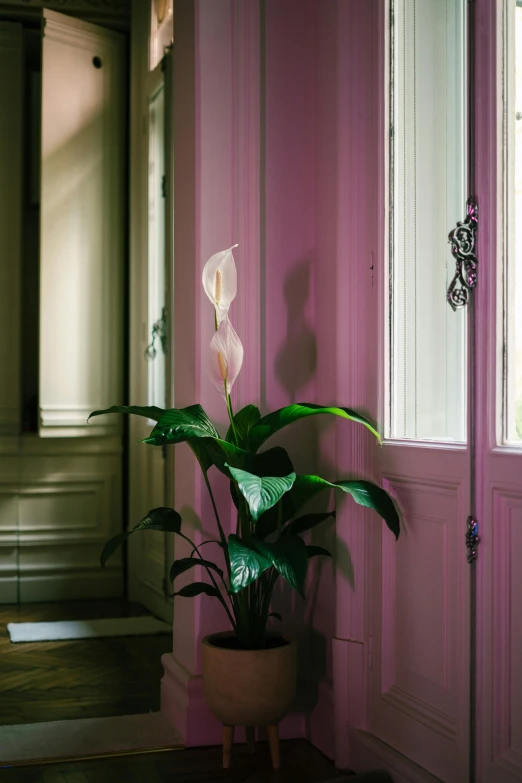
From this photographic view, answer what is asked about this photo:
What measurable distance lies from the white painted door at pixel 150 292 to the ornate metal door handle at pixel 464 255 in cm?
255

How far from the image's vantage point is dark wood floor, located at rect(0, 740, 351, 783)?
2.48 meters

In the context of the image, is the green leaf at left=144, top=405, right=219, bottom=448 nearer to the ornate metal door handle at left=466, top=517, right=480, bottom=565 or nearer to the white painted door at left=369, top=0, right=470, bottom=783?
the white painted door at left=369, top=0, right=470, bottom=783

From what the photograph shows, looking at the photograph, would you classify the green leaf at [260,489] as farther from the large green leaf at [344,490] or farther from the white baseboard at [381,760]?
the white baseboard at [381,760]

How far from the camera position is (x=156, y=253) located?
15.8 ft

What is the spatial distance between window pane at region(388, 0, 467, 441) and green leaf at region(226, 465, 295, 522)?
0.44 m

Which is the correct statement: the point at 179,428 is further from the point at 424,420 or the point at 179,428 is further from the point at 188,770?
the point at 188,770

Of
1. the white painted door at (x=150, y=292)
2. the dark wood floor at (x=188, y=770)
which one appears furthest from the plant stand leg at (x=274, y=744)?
the white painted door at (x=150, y=292)

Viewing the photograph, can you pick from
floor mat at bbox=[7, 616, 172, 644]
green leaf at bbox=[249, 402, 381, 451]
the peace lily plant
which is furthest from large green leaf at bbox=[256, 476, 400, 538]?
floor mat at bbox=[7, 616, 172, 644]

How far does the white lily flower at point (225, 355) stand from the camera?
98.0 inches

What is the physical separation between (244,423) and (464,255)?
2.42 ft

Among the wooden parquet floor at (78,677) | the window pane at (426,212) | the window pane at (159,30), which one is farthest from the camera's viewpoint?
the window pane at (159,30)

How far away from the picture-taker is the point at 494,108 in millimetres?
2039

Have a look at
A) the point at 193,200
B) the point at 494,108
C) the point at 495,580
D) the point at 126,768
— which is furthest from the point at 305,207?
the point at 126,768

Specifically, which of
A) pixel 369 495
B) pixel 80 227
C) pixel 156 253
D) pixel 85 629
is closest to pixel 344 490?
pixel 369 495
